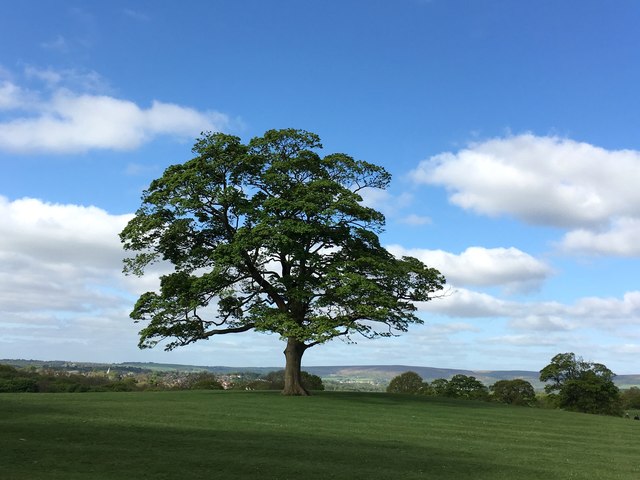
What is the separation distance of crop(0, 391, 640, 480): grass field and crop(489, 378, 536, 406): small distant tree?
2588cm

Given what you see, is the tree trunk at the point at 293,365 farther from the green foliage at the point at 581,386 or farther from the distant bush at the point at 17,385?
the green foliage at the point at 581,386

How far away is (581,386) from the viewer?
45031 millimetres

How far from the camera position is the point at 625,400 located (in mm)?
58000

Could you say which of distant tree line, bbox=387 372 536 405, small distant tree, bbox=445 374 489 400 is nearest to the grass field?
distant tree line, bbox=387 372 536 405

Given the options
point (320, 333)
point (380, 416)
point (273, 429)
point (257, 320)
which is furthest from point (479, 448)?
point (257, 320)

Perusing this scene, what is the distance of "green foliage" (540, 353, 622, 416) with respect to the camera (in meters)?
44.9

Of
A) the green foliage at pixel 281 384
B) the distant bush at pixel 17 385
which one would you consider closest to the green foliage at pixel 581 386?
the green foliage at pixel 281 384

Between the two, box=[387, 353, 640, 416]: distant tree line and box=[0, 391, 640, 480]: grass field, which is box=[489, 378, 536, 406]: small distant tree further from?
box=[0, 391, 640, 480]: grass field

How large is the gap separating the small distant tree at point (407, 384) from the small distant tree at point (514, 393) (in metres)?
6.77

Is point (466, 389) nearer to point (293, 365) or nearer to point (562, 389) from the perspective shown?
point (562, 389)

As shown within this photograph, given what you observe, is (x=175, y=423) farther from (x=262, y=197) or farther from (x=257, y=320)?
(x=262, y=197)

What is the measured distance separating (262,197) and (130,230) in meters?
8.69

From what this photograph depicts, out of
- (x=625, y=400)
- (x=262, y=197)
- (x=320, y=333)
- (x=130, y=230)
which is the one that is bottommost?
(x=625, y=400)

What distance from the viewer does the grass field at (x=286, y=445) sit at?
1030 centimetres
